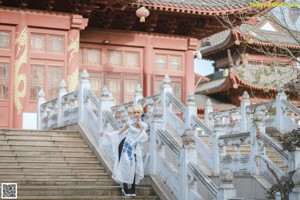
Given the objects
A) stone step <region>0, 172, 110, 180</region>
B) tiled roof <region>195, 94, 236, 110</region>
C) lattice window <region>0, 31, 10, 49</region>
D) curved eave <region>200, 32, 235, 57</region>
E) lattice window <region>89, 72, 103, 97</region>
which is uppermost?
curved eave <region>200, 32, 235, 57</region>

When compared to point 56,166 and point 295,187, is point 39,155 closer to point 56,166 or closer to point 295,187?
point 56,166

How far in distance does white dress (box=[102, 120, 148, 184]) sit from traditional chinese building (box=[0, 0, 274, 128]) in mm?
6965

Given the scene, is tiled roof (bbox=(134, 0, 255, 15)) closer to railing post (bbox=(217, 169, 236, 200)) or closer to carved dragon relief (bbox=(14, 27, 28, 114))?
carved dragon relief (bbox=(14, 27, 28, 114))

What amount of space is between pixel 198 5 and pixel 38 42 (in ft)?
16.7

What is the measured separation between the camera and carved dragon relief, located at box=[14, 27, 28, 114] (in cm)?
1612

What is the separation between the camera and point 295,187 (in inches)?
298

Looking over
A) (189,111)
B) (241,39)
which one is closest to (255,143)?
(189,111)

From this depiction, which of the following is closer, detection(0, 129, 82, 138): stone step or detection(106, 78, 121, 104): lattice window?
detection(0, 129, 82, 138): stone step

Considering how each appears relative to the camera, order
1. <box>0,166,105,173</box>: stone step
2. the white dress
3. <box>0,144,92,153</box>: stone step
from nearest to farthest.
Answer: the white dress
<box>0,166,105,173</box>: stone step
<box>0,144,92,153</box>: stone step

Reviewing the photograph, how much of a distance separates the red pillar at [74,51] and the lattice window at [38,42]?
711 mm

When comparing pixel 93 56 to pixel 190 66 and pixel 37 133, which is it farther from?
pixel 37 133

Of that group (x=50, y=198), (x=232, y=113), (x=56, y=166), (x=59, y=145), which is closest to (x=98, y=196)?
(x=50, y=198)

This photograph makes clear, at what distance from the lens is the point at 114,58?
18.6 meters

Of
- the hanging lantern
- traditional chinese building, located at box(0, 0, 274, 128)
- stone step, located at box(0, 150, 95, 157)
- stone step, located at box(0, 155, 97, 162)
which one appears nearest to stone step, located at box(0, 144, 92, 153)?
stone step, located at box(0, 150, 95, 157)
